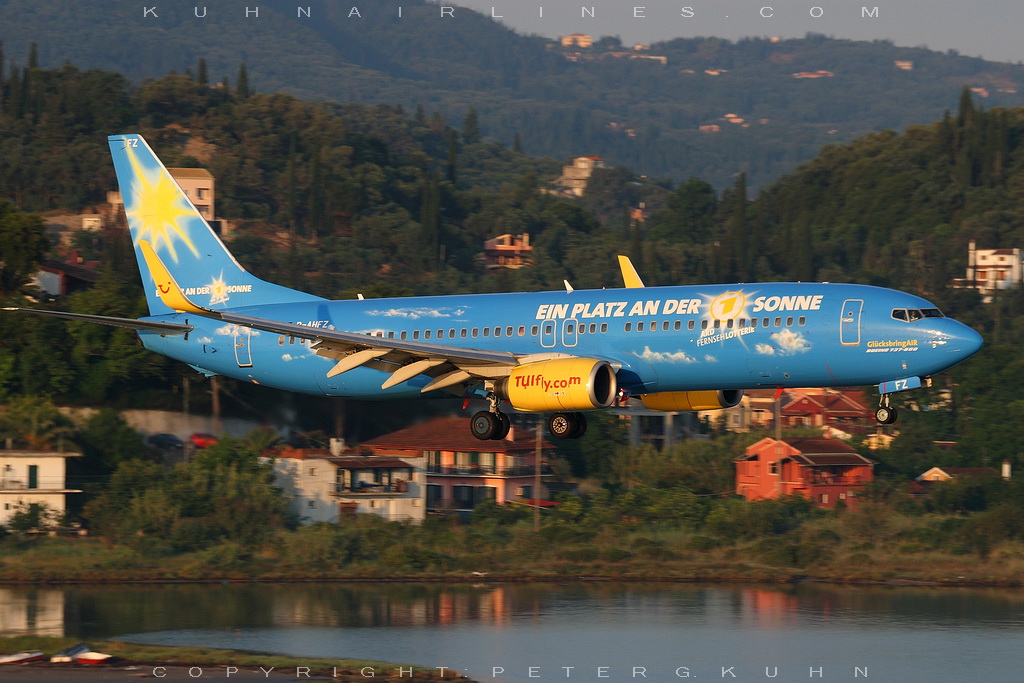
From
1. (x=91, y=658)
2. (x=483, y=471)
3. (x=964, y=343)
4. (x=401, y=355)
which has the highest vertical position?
(x=401, y=355)

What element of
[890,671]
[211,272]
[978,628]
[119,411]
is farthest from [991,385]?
[211,272]

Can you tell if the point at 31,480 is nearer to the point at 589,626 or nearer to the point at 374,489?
the point at 374,489

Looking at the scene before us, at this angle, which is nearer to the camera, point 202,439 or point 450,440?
point 202,439

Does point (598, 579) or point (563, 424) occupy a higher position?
point (563, 424)

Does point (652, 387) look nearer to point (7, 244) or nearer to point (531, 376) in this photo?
point (531, 376)

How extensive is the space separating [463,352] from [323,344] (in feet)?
16.3

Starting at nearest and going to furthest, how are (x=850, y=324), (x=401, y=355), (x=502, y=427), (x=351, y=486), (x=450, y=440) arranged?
(x=850, y=324) < (x=401, y=355) < (x=502, y=427) < (x=351, y=486) < (x=450, y=440)

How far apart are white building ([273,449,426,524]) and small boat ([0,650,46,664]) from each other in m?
25.3

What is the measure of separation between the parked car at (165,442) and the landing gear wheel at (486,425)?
186 feet

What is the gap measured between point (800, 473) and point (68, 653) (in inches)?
2676

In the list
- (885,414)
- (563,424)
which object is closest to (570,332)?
(563,424)

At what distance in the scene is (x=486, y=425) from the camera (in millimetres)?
49156

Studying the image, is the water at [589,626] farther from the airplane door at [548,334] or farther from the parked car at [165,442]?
the airplane door at [548,334]

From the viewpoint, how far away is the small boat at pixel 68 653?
8962 centimetres
